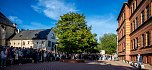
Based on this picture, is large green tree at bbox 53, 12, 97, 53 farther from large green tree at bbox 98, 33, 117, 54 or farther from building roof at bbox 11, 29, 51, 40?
large green tree at bbox 98, 33, 117, 54

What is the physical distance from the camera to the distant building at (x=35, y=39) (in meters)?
65.2

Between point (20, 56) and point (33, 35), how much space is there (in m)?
44.8

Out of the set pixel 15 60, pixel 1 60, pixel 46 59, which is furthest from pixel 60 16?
pixel 1 60

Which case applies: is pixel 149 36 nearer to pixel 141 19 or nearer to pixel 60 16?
pixel 141 19

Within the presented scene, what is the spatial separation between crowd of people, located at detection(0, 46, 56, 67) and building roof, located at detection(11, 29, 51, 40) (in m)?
29.9

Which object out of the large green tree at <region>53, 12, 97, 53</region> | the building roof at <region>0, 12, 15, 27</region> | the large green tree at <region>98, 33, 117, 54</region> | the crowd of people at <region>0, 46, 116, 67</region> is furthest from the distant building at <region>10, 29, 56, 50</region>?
the large green tree at <region>98, 33, 117, 54</region>

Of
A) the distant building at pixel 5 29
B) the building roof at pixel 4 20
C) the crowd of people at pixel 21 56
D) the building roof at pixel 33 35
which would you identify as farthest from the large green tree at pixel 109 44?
the crowd of people at pixel 21 56

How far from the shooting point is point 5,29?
Result: 64062 millimetres

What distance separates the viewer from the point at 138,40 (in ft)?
93.7

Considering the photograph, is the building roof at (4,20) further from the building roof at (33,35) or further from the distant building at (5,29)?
the building roof at (33,35)

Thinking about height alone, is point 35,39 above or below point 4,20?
below

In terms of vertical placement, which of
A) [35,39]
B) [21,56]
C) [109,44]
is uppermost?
[35,39]

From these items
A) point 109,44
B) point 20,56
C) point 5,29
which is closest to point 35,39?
Result: point 5,29

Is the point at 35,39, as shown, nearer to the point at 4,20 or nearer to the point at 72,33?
the point at 4,20
